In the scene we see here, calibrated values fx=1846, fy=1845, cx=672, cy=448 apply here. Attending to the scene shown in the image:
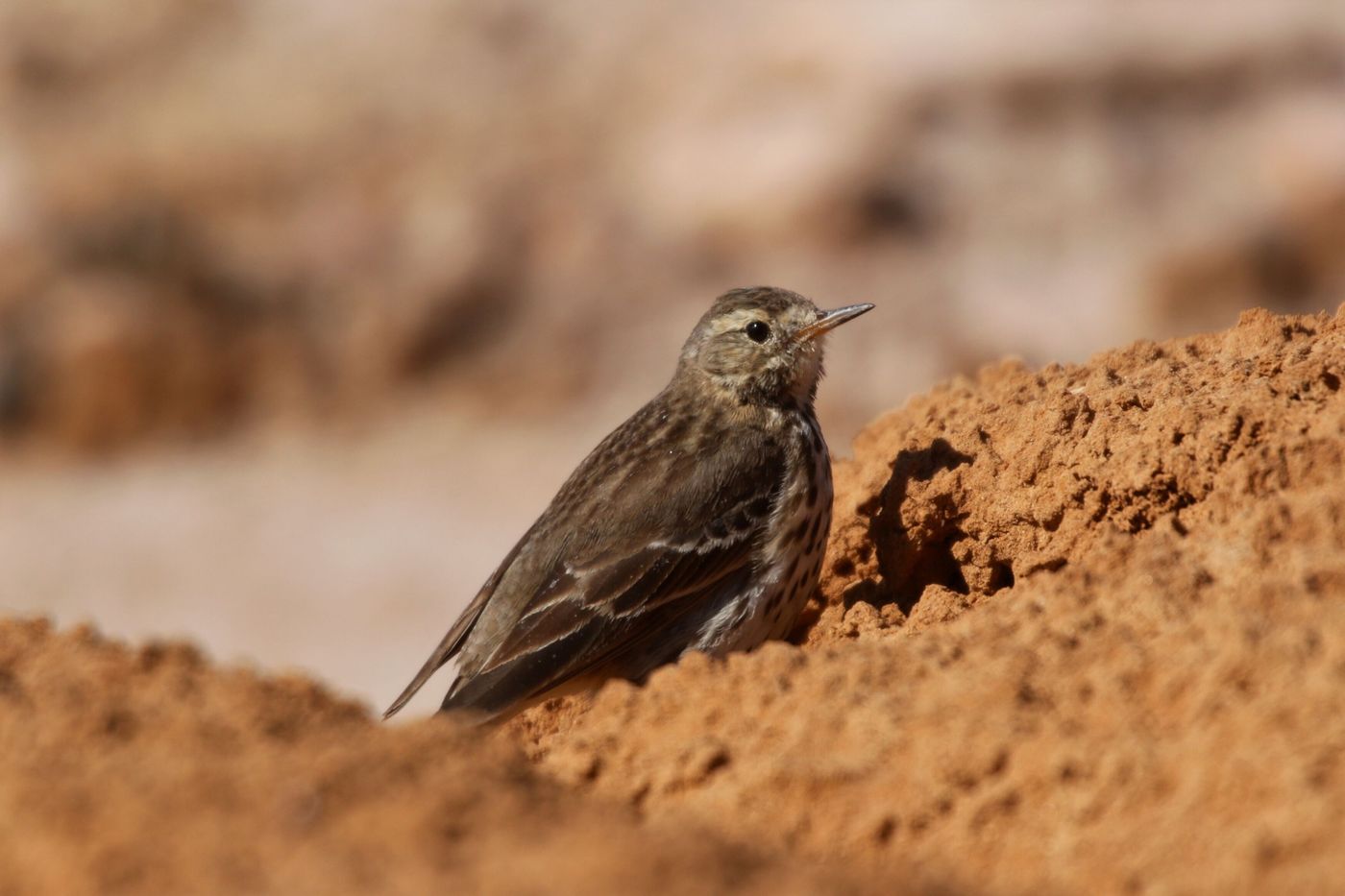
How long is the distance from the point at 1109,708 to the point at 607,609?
8.79 ft

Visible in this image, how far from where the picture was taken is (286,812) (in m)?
3.02

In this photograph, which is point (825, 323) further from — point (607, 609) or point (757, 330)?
point (607, 609)

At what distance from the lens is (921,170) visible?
18.3 metres

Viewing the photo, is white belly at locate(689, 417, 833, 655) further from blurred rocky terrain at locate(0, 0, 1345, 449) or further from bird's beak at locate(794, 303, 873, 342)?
blurred rocky terrain at locate(0, 0, 1345, 449)

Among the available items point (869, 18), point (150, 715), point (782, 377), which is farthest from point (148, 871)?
point (869, 18)

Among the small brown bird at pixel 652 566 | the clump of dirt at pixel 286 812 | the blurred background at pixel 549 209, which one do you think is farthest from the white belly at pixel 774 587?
the blurred background at pixel 549 209

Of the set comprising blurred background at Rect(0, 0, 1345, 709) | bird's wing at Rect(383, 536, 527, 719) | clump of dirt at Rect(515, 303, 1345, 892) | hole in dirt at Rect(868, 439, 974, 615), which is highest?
blurred background at Rect(0, 0, 1345, 709)

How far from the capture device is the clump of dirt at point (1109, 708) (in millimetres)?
3139

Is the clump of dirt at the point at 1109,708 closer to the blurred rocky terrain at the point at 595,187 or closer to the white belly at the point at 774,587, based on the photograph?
the white belly at the point at 774,587

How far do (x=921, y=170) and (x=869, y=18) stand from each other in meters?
1.84

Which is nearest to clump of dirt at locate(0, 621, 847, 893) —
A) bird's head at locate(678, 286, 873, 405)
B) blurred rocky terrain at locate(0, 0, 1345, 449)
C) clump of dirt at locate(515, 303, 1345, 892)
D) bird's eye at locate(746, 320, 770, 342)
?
clump of dirt at locate(515, 303, 1345, 892)

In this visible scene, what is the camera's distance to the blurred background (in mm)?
17156

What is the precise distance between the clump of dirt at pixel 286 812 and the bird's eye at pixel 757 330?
334 cm

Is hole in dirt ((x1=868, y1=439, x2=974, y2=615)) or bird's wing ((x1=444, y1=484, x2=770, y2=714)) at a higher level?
bird's wing ((x1=444, y1=484, x2=770, y2=714))
